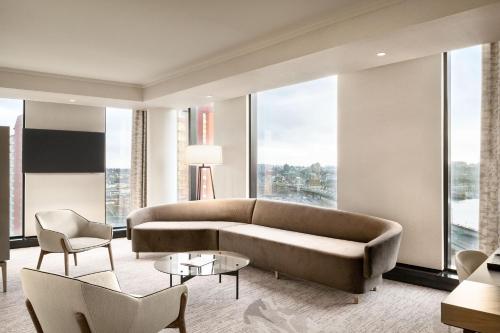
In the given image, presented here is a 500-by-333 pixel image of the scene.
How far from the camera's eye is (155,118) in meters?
6.88

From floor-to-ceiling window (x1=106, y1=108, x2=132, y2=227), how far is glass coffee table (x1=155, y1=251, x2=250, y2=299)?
12.0ft

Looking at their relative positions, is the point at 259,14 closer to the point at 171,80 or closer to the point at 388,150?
the point at 388,150

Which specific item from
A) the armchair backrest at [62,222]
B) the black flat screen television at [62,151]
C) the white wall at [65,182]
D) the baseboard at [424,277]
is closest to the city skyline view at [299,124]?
the baseboard at [424,277]

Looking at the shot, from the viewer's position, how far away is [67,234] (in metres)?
4.62

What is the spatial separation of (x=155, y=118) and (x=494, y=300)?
632 centimetres

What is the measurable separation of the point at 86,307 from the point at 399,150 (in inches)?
139

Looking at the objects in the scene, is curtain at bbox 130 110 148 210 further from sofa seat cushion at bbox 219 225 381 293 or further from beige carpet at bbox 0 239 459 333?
sofa seat cushion at bbox 219 225 381 293

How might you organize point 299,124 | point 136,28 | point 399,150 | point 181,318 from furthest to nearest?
point 299,124 < point 399,150 < point 136,28 < point 181,318

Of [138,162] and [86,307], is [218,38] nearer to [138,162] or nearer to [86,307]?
[86,307]

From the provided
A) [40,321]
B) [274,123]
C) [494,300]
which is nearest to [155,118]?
[274,123]

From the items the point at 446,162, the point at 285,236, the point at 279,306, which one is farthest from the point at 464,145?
the point at 279,306

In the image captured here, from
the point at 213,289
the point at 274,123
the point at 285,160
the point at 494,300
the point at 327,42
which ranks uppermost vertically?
the point at 327,42

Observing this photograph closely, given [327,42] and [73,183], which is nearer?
[327,42]

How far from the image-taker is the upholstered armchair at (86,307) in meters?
1.88
